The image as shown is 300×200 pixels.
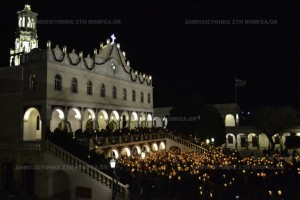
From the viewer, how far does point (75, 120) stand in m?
29.8

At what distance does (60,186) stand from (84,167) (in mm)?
4623

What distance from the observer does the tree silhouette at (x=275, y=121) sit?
44.8 m

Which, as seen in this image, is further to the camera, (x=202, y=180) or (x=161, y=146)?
(x=161, y=146)

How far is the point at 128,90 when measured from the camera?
37125 mm

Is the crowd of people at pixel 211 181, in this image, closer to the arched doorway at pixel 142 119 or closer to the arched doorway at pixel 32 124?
the arched doorway at pixel 32 124

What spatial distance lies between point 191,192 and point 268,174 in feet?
16.9

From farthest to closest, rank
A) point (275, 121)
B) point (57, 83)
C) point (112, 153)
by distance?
point (275, 121), point (112, 153), point (57, 83)

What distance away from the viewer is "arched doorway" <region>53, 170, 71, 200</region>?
2083cm

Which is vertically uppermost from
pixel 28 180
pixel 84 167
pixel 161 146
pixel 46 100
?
pixel 46 100

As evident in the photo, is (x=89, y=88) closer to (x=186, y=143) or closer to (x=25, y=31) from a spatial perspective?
(x=186, y=143)

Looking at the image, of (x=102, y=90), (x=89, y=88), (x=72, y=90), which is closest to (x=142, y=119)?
(x=102, y=90)

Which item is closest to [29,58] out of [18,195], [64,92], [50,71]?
[50,71]

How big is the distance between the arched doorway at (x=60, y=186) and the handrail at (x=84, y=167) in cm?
190

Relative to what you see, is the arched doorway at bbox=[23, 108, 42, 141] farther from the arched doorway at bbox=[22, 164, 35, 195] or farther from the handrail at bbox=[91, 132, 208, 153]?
the handrail at bbox=[91, 132, 208, 153]
